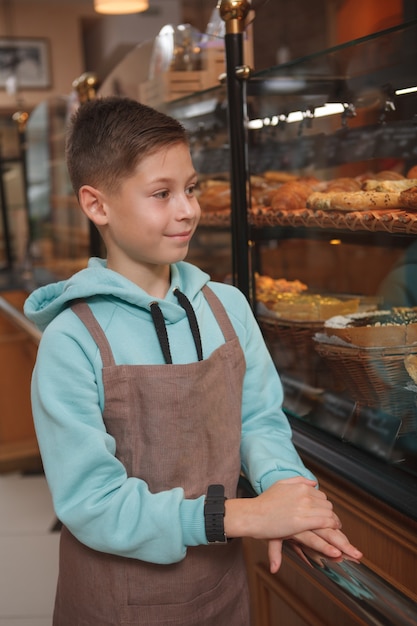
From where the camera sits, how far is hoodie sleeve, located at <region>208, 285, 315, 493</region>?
1169 mm

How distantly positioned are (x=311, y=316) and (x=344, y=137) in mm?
453

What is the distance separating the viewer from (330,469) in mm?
1418

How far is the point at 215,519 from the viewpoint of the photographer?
3.14 ft

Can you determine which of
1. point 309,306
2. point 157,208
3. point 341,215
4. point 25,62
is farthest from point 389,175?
point 25,62

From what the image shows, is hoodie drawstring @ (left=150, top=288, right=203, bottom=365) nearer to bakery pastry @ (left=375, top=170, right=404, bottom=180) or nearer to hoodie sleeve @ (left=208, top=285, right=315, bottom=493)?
hoodie sleeve @ (left=208, top=285, right=315, bottom=493)

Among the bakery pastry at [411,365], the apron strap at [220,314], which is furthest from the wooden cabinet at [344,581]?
the apron strap at [220,314]

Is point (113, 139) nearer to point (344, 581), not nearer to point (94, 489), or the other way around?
point (94, 489)

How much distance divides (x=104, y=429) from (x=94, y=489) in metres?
0.09

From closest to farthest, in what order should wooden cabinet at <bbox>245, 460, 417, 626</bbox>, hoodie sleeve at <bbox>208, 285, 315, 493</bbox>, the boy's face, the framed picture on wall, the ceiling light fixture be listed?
wooden cabinet at <bbox>245, 460, 417, 626</bbox> → the boy's face → hoodie sleeve at <bbox>208, 285, 315, 493</bbox> → the ceiling light fixture → the framed picture on wall

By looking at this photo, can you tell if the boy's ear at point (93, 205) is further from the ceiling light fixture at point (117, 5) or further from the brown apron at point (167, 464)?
the ceiling light fixture at point (117, 5)

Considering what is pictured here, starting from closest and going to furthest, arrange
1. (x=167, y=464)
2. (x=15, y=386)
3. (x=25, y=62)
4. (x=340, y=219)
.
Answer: (x=167, y=464)
(x=340, y=219)
(x=15, y=386)
(x=25, y=62)

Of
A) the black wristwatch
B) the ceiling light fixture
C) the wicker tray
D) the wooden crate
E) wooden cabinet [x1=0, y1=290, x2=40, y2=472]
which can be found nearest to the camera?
the black wristwatch

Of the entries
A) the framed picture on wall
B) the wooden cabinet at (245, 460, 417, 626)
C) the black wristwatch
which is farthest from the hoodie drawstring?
the framed picture on wall

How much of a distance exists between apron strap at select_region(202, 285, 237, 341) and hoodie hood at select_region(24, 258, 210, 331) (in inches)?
1.0
